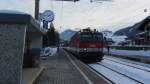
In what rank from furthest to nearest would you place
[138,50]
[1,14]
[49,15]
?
[138,50] → [49,15] → [1,14]

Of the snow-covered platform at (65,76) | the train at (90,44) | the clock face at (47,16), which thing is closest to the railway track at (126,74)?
the snow-covered platform at (65,76)

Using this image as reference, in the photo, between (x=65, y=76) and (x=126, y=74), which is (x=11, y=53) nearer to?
(x=65, y=76)

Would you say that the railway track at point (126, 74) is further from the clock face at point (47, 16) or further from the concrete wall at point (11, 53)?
the concrete wall at point (11, 53)

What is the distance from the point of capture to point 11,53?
46.6 ft

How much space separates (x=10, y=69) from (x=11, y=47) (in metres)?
0.74

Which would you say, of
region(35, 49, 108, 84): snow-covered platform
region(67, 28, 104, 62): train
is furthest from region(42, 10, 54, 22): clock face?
region(35, 49, 108, 84): snow-covered platform

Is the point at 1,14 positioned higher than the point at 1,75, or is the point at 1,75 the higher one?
the point at 1,14

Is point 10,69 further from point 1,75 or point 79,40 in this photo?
point 79,40

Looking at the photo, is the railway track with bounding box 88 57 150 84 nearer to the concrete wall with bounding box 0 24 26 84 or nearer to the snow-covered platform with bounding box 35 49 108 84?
the snow-covered platform with bounding box 35 49 108 84

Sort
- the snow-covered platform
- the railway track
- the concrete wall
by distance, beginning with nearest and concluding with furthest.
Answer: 1. the concrete wall
2. the snow-covered platform
3. the railway track

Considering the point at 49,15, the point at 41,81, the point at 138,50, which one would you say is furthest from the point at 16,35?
the point at 138,50

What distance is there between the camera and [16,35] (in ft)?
46.5

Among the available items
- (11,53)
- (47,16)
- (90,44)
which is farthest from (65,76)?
(90,44)

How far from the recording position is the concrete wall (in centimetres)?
1416
